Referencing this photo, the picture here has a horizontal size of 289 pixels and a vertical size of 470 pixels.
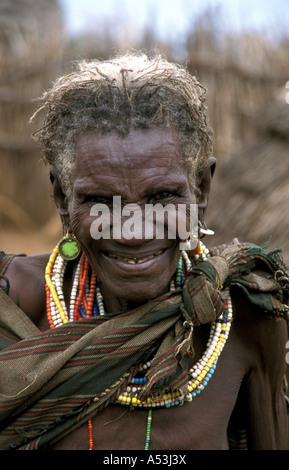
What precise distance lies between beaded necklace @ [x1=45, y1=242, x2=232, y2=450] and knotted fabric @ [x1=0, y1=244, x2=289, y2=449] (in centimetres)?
6

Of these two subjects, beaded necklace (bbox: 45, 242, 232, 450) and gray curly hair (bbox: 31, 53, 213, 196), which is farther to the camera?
beaded necklace (bbox: 45, 242, 232, 450)

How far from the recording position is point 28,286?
231 centimetres

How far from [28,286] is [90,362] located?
49 centimetres

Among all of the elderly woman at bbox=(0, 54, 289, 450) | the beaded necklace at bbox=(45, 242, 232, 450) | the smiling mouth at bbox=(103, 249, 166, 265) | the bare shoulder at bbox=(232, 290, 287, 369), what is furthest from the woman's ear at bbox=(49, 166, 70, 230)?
the bare shoulder at bbox=(232, 290, 287, 369)

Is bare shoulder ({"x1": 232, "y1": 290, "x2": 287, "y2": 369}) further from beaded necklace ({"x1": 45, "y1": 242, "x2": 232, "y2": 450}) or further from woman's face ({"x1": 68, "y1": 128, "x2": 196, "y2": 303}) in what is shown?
woman's face ({"x1": 68, "y1": 128, "x2": 196, "y2": 303})

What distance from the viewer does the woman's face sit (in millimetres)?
1884

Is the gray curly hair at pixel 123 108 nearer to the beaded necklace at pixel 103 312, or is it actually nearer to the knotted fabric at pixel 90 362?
the beaded necklace at pixel 103 312

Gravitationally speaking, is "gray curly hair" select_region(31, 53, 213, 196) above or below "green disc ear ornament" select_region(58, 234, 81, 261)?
above

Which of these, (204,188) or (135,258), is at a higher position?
(204,188)

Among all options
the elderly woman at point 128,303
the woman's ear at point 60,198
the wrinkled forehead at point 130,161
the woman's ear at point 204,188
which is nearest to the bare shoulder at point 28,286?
the elderly woman at point 128,303

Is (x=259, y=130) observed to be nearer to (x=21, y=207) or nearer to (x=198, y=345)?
(x=198, y=345)

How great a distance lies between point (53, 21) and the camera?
45.5ft

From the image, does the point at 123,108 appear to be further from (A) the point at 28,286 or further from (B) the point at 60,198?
(A) the point at 28,286

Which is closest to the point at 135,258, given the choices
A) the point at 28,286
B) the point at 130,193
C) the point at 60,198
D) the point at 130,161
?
the point at 130,193
